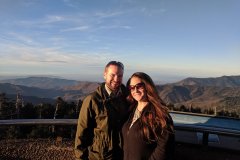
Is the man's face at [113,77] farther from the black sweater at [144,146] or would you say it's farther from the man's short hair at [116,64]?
the black sweater at [144,146]

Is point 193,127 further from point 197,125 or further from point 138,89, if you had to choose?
point 138,89

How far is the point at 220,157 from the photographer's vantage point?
5879mm

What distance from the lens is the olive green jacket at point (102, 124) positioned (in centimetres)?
337

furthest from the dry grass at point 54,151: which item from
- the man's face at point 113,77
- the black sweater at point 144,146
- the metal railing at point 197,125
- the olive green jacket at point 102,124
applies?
the black sweater at point 144,146

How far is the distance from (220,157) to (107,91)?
10.7 ft

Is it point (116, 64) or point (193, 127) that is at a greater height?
point (116, 64)

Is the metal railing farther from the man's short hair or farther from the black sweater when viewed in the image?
the black sweater

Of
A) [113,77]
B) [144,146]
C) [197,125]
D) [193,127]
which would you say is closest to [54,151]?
[193,127]

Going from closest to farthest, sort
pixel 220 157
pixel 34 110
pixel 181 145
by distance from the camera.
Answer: pixel 220 157 < pixel 181 145 < pixel 34 110

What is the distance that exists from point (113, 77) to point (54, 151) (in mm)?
3784

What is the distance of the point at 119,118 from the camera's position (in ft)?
11.1

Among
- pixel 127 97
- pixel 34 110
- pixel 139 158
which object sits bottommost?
pixel 34 110

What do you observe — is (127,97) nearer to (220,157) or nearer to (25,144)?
(220,157)

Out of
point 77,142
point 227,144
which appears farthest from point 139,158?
point 227,144
